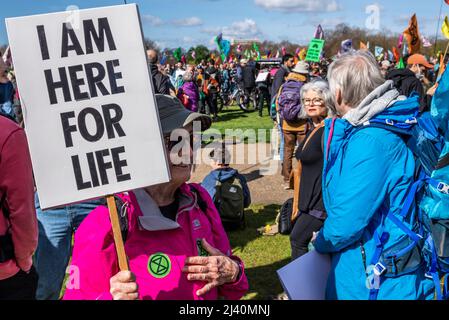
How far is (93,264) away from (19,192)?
2.64 feet

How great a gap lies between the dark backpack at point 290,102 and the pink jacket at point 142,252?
180 inches

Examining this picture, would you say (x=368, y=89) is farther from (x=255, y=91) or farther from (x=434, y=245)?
(x=255, y=91)

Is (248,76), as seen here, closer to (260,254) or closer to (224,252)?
(260,254)

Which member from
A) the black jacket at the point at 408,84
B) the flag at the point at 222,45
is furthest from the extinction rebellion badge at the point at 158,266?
the flag at the point at 222,45

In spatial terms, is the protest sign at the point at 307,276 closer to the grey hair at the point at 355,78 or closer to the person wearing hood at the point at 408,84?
the grey hair at the point at 355,78

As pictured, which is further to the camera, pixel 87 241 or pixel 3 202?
pixel 3 202

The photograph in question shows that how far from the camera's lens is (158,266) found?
5.52ft

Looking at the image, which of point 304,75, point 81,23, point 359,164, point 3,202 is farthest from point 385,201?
point 304,75

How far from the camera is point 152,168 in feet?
4.98

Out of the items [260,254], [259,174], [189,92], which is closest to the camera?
[260,254]

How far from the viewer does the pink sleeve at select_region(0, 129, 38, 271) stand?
6.81ft

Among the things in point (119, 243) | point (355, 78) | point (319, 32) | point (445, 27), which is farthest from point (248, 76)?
point (119, 243)

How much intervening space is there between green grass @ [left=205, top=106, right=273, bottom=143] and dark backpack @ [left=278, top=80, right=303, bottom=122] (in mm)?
4477
